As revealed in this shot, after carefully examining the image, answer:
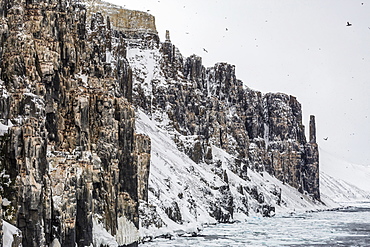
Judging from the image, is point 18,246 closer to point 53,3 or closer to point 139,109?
point 53,3

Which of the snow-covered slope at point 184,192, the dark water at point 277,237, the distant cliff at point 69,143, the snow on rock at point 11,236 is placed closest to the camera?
the snow on rock at point 11,236

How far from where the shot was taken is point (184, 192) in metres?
122

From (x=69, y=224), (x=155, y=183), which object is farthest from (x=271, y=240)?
(x=69, y=224)

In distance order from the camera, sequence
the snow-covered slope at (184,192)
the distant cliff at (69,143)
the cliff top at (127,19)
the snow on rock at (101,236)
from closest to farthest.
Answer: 1. the distant cliff at (69,143)
2. the snow on rock at (101,236)
3. the snow-covered slope at (184,192)
4. the cliff top at (127,19)

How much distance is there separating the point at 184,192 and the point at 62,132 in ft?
201

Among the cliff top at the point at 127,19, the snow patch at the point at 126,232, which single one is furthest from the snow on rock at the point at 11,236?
the cliff top at the point at 127,19

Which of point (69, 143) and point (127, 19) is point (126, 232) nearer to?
point (69, 143)

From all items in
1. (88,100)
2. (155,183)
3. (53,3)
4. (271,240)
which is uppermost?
(53,3)

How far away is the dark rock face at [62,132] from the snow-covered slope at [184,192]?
17706 millimetres

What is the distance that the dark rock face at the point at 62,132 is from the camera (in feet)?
156

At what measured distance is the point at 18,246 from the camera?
1768 inches

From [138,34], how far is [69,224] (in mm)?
136459

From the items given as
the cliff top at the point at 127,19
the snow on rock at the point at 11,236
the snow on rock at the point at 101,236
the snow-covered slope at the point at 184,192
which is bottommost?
the snow on rock at the point at 101,236

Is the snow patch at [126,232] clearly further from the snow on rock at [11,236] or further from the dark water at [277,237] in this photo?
the snow on rock at [11,236]
